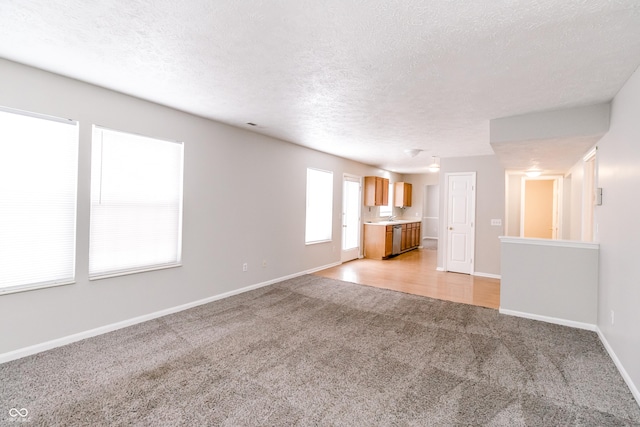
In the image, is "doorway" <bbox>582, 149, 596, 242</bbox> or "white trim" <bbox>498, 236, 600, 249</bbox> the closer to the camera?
"white trim" <bbox>498, 236, 600, 249</bbox>

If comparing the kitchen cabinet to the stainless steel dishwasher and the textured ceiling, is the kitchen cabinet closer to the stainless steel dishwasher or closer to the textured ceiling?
the stainless steel dishwasher

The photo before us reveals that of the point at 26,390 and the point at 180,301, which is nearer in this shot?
the point at 26,390

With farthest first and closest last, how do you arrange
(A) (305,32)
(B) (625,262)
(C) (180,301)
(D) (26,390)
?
(C) (180,301) < (B) (625,262) < (D) (26,390) < (A) (305,32)

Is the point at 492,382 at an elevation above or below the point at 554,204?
below

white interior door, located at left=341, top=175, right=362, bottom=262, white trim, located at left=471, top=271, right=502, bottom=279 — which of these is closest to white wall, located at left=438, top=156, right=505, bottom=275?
white trim, located at left=471, top=271, right=502, bottom=279

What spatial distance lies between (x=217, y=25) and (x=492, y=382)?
3.33 meters

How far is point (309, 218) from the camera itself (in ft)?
20.1

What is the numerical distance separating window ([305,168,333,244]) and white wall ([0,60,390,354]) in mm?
216

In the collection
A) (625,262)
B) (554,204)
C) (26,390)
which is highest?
(554,204)

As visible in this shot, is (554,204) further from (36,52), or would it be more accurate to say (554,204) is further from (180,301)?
(36,52)

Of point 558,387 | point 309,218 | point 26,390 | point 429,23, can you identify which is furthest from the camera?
point 309,218

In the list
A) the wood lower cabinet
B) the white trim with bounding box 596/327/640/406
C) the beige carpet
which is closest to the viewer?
the beige carpet

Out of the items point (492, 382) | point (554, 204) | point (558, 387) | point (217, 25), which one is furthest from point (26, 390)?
point (554, 204)

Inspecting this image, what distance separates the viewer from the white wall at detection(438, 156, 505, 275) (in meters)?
6.05
